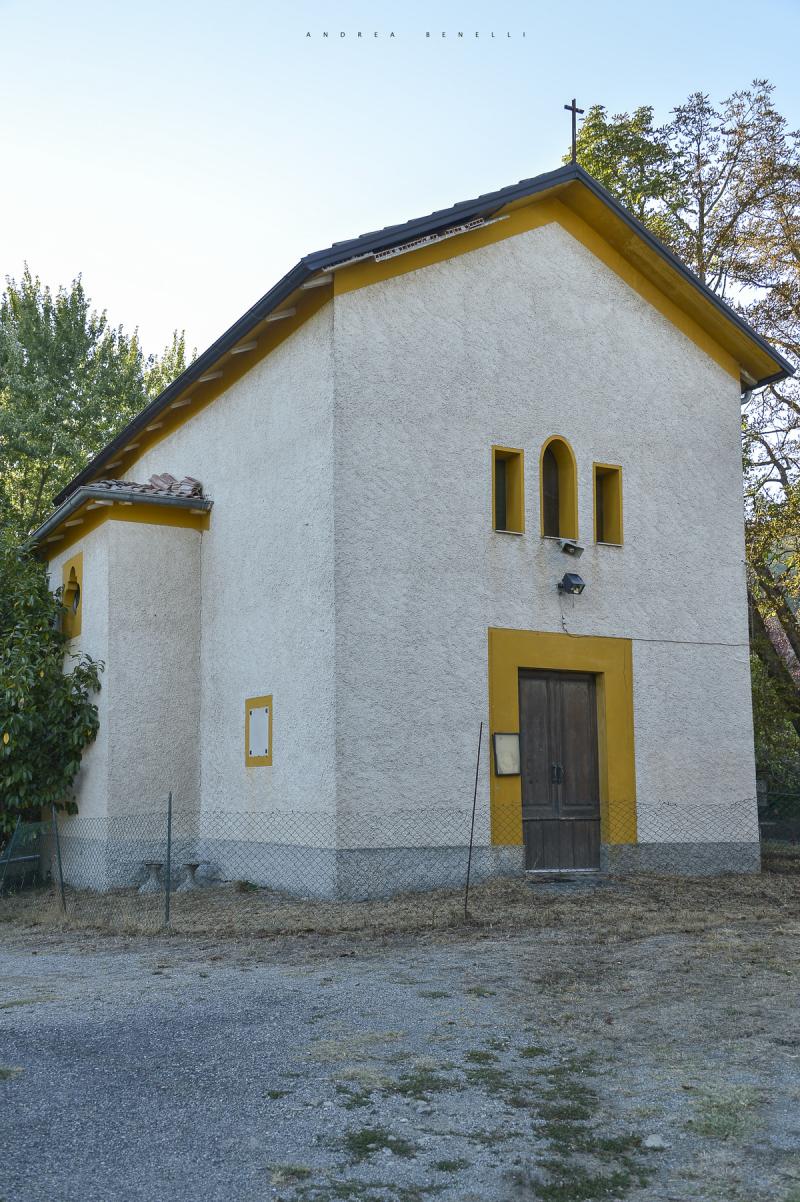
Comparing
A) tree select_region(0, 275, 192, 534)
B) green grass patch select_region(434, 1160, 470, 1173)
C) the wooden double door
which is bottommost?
green grass patch select_region(434, 1160, 470, 1173)

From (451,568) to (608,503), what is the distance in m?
2.77

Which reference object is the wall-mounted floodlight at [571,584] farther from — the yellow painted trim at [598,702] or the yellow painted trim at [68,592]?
the yellow painted trim at [68,592]

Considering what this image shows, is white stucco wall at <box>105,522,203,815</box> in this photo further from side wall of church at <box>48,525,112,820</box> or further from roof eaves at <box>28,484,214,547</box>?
roof eaves at <box>28,484,214,547</box>

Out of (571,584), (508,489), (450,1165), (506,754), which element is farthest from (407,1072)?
(508,489)

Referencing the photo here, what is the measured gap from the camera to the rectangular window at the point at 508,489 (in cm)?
1383

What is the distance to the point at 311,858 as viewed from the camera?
12.4 m

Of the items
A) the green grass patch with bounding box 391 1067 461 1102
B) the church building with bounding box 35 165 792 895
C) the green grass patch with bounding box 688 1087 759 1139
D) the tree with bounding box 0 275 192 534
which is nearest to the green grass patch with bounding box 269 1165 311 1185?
the green grass patch with bounding box 391 1067 461 1102

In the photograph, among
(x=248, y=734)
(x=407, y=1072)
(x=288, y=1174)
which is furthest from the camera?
(x=248, y=734)

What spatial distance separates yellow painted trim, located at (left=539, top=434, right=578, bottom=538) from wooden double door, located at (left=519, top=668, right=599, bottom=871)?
1823mm

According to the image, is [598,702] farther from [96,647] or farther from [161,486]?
[161,486]

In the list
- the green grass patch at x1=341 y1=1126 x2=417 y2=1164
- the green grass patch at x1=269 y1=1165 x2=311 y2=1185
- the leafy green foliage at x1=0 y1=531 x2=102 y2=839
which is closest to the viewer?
the green grass patch at x1=269 y1=1165 x2=311 y2=1185

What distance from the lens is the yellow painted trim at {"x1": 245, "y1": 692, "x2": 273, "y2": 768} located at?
13.5 m

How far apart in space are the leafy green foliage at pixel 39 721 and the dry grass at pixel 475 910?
160cm

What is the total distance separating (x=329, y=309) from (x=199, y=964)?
23.8 ft
